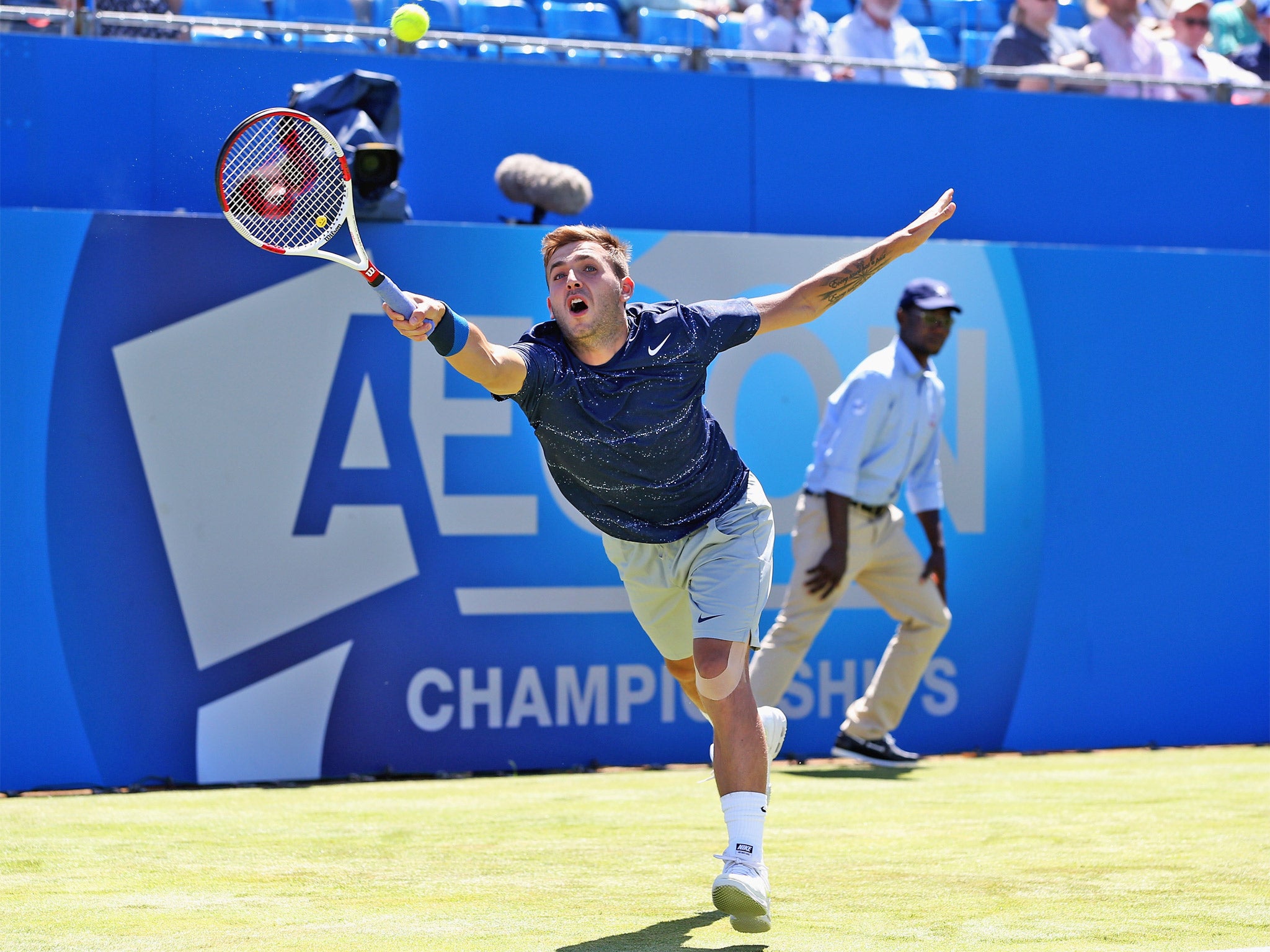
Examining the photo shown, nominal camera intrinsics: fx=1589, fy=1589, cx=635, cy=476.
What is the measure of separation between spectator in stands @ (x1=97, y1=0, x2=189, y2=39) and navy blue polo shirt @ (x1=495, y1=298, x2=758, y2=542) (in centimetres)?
425

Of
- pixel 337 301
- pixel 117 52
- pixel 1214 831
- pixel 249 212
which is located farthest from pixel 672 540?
pixel 117 52

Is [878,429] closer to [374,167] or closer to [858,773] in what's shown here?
[858,773]

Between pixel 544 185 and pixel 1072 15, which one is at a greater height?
pixel 1072 15

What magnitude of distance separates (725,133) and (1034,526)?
2721 mm

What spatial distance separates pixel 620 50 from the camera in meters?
8.67

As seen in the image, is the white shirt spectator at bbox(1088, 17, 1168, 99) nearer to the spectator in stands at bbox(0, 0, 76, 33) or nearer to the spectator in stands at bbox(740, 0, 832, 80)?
the spectator in stands at bbox(740, 0, 832, 80)

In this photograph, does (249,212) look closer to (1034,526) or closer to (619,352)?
(619,352)

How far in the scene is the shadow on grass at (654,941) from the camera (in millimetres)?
3727

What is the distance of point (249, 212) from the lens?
435cm

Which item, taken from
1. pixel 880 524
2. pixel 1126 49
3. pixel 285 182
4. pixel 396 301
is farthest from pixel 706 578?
pixel 1126 49

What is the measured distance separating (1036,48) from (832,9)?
1.25 m

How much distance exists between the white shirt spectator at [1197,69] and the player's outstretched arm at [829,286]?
572 centimetres

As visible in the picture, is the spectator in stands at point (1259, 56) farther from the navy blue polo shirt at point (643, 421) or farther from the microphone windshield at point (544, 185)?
the navy blue polo shirt at point (643, 421)

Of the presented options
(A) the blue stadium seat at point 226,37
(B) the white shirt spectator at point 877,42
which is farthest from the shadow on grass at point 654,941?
(B) the white shirt spectator at point 877,42
